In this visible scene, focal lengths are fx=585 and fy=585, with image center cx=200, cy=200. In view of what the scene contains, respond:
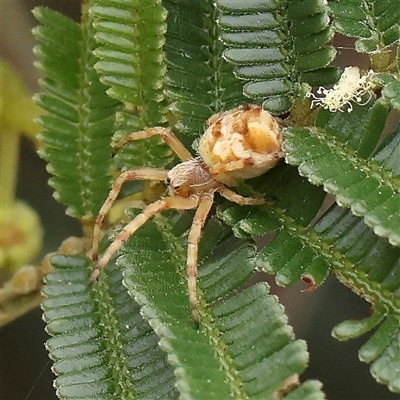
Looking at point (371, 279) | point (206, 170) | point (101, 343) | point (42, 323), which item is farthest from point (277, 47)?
point (42, 323)

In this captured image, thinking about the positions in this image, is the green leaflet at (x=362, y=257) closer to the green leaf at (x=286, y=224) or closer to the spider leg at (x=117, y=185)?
the green leaf at (x=286, y=224)

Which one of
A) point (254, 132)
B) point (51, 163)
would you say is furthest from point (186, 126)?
point (51, 163)

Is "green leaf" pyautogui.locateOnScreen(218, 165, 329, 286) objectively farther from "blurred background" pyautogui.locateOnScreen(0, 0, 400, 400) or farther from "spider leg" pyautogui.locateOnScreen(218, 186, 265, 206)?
"blurred background" pyautogui.locateOnScreen(0, 0, 400, 400)

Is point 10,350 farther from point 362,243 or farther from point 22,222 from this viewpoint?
point 362,243

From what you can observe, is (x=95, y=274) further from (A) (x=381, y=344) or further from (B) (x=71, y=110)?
(A) (x=381, y=344)

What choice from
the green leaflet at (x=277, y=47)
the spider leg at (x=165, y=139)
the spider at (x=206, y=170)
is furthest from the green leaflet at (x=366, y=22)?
the spider leg at (x=165, y=139)

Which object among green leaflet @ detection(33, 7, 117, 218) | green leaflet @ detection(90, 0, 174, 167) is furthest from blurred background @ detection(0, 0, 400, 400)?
green leaflet @ detection(90, 0, 174, 167)
